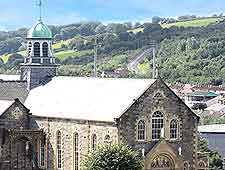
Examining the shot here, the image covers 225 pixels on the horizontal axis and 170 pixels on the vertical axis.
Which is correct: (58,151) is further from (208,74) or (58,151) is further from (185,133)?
(208,74)

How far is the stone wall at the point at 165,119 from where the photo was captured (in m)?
68.0

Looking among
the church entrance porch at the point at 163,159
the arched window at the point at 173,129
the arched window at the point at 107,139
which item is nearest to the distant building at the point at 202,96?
the arched window at the point at 173,129

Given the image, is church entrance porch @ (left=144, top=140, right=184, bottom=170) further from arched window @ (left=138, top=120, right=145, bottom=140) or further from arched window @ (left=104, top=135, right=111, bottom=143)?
arched window @ (left=104, top=135, right=111, bottom=143)

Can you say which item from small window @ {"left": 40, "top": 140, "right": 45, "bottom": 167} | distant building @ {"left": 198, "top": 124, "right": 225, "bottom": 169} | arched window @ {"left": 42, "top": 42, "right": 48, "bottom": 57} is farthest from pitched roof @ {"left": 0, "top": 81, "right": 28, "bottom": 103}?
distant building @ {"left": 198, "top": 124, "right": 225, "bottom": 169}

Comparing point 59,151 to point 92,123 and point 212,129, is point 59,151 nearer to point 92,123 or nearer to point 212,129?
point 92,123

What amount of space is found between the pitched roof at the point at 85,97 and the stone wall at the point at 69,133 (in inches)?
18.4

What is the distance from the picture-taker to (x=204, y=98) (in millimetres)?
162250

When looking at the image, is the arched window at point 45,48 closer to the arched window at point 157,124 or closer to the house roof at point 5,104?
the house roof at point 5,104

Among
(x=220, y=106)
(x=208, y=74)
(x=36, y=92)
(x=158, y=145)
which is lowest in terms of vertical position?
(x=158, y=145)

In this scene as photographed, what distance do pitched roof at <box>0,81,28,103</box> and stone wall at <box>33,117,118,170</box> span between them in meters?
5.22

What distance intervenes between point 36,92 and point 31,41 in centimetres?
469

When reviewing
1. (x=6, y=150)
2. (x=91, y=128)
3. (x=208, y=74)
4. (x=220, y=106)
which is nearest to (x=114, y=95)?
(x=91, y=128)

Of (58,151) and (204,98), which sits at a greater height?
(204,98)

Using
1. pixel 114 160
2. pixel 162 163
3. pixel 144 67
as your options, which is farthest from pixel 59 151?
pixel 144 67
